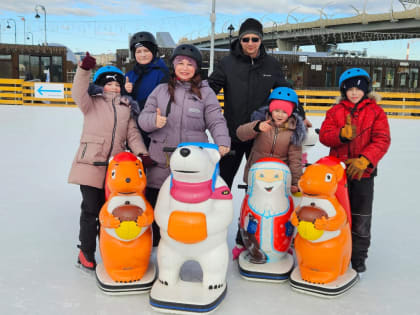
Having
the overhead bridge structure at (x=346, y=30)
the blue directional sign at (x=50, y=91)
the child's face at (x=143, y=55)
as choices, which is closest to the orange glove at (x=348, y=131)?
the child's face at (x=143, y=55)

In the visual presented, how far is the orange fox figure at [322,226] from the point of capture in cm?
213

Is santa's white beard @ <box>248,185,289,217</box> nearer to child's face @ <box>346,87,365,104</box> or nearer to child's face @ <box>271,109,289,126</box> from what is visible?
child's face @ <box>271,109,289,126</box>

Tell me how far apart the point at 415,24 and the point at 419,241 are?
22.6m

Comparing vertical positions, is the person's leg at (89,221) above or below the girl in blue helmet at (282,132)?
below

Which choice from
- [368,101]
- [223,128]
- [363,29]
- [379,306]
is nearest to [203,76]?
[223,128]

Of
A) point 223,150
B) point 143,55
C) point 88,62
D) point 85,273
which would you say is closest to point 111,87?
point 88,62

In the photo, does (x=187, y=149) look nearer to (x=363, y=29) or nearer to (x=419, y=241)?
(x=419, y=241)

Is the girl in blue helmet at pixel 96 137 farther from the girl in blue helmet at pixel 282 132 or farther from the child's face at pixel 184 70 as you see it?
the girl in blue helmet at pixel 282 132

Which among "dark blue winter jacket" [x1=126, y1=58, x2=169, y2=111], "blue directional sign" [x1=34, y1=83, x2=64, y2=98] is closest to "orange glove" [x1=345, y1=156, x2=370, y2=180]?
"dark blue winter jacket" [x1=126, y1=58, x2=169, y2=111]

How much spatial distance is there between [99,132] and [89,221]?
0.56 meters

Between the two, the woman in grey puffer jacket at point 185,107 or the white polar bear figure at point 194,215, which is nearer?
the white polar bear figure at point 194,215

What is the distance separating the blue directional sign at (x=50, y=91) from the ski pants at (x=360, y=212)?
42.2 ft

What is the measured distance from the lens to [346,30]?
2480 cm

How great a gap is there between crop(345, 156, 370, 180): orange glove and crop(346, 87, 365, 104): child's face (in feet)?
1.18
